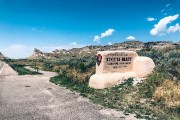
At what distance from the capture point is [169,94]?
12547mm

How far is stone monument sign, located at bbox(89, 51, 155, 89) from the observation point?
17875 millimetres

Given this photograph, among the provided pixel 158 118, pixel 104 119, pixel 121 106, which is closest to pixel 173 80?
pixel 121 106

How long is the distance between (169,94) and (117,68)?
7163mm

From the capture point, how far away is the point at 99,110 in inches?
464

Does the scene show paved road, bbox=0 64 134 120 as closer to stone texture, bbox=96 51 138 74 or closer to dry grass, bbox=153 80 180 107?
dry grass, bbox=153 80 180 107

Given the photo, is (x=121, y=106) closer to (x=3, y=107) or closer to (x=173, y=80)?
(x=173, y=80)

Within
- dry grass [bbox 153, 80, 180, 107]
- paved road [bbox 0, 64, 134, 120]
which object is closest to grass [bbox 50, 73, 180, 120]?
dry grass [bbox 153, 80, 180, 107]

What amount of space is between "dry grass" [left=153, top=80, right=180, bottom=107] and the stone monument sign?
442 centimetres

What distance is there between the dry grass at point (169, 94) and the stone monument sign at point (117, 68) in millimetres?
4416

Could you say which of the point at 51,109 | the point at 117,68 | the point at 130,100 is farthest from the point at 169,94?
the point at 117,68

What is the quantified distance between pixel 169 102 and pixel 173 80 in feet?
11.4

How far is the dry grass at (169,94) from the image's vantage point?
11898mm

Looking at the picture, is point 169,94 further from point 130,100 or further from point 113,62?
point 113,62

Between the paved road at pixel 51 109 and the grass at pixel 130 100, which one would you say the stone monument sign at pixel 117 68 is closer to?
the grass at pixel 130 100
